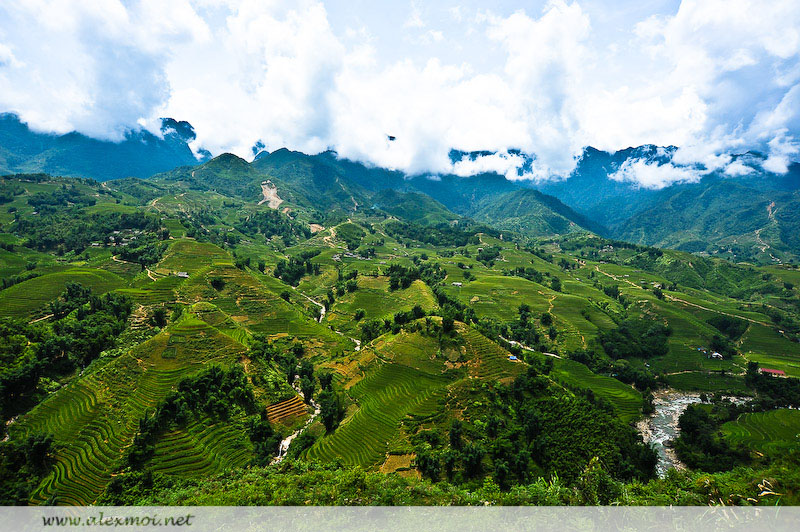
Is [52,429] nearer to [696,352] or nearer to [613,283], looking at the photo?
[696,352]

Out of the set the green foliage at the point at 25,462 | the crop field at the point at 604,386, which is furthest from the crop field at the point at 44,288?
the crop field at the point at 604,386

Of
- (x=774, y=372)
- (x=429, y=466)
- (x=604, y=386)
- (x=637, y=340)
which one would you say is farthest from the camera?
(x=637, y=340)

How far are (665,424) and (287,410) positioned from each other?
80.2 m

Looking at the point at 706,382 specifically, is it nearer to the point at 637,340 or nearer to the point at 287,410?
the point at 637,340

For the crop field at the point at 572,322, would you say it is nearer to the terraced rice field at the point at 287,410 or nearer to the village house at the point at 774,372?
the village house at the point at 774,372

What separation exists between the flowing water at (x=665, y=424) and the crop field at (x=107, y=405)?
78.9 m

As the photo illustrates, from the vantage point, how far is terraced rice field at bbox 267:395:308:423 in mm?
49781

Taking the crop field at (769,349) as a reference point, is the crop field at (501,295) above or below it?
above

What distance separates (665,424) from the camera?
70062 mm

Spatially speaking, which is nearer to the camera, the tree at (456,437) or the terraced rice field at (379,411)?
the terraced rice field at (379,411)

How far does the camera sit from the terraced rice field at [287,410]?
163 ft

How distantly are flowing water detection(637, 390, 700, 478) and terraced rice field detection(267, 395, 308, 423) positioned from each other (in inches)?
2378

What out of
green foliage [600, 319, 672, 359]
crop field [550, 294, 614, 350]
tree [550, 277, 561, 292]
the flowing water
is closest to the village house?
green foliage [600, 319, 672, 359]

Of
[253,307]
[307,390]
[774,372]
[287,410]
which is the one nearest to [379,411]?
[307,390]
